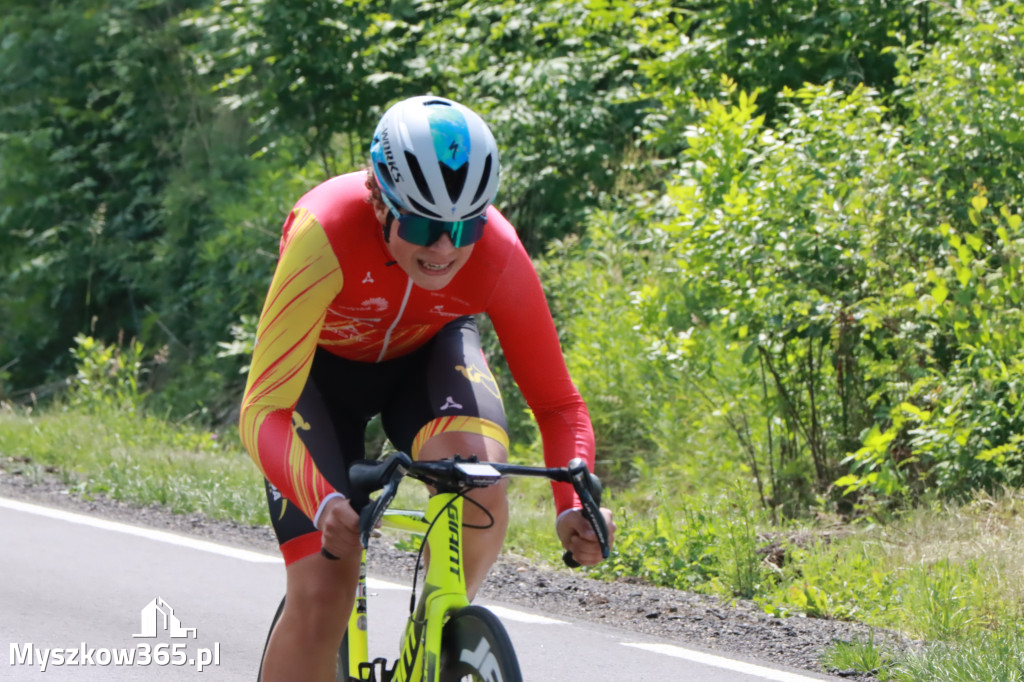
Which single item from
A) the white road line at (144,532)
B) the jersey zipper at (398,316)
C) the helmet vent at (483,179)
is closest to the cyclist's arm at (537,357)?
the jersey zipper at (398,316)

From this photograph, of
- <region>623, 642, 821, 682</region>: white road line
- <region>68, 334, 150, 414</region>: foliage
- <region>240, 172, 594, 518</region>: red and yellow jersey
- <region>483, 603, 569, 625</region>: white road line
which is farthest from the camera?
<region>68, 334, 150, 414</region>: foliage

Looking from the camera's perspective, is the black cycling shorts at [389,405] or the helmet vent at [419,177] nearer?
the helmet vent at [419,177]

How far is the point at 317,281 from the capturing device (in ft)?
11.0

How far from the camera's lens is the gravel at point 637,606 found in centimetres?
551

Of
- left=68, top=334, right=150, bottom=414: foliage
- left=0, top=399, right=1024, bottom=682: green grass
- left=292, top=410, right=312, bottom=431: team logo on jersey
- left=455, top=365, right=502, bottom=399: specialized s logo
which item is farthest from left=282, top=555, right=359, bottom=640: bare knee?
left=68, top=334, right=150, bottom=414: foliage

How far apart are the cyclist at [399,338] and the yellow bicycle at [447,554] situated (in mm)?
135

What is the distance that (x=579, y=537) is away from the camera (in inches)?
126

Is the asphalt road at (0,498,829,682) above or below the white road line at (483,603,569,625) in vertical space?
above

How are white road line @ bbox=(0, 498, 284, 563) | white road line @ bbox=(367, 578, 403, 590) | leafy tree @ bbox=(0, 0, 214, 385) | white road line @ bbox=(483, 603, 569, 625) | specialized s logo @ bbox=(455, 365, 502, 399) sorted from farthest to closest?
1. leafy tree @ bbox=(0, 0, 214, 385)
2. white road line @ bbox=(0, 498, 284, 563)
3. white road line @ bbox=(367, 578, 403, 590)
4. white road line @ bbox=(483, 603, 569, 625)
5. specialized s logo @ bbox=(455, 365, 502, 399)

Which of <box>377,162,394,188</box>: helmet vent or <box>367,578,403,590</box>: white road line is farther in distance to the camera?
<box>367,578,403,590</box>: white road line

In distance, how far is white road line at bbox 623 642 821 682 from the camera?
502cm

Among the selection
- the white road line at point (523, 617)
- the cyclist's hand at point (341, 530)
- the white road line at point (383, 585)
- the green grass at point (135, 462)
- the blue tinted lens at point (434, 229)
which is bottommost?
the green grass at point (135, 462)

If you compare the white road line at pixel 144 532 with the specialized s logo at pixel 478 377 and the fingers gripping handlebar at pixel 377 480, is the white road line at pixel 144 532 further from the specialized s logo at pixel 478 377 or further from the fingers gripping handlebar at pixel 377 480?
the fingers gripping handlebar at pixel 377 480

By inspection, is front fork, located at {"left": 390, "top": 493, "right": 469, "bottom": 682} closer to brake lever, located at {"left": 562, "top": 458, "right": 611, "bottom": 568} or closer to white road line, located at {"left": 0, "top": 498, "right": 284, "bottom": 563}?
brake lever, located at {"left": 562, "top": 458, "right": 611, "bottom": 568}
